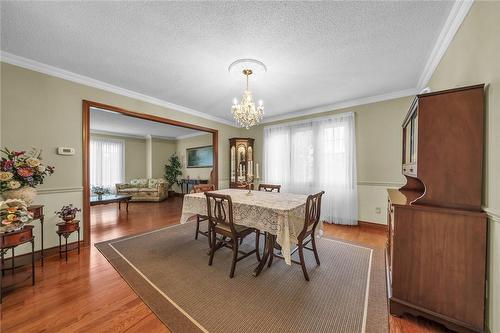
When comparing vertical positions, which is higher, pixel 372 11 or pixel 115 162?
pixel 372 11

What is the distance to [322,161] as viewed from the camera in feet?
13.6

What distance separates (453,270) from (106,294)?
9.28 ft

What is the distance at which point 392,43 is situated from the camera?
203 cm

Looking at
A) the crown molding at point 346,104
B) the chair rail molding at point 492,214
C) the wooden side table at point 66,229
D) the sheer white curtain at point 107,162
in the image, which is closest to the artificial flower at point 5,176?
the wooden side table at point 66,229

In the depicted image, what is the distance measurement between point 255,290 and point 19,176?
2.76m

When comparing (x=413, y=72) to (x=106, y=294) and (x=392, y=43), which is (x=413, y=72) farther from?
(x=106, y=294)

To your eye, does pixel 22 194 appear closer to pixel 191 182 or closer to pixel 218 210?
pixel 218 210

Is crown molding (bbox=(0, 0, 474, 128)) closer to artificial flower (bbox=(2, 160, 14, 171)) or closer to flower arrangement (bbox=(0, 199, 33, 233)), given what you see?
artificial flower (bbox=(2, 160, 14, 171))

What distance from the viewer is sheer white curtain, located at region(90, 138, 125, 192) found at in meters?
6.64

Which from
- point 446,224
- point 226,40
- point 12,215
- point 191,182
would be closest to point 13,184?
point 12,215

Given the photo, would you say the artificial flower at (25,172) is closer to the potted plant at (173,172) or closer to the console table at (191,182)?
the console table at (191,182)

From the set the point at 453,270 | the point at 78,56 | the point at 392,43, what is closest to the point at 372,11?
the point at 392,43

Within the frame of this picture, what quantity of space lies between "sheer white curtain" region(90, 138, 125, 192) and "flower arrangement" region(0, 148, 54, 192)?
16.7 ft

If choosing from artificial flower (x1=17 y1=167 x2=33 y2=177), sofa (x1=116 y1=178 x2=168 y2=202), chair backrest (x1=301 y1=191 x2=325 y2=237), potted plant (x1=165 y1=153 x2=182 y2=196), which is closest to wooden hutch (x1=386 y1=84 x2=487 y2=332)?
chair backrest (x1=301 y1=191 x2=325 y2=237)
